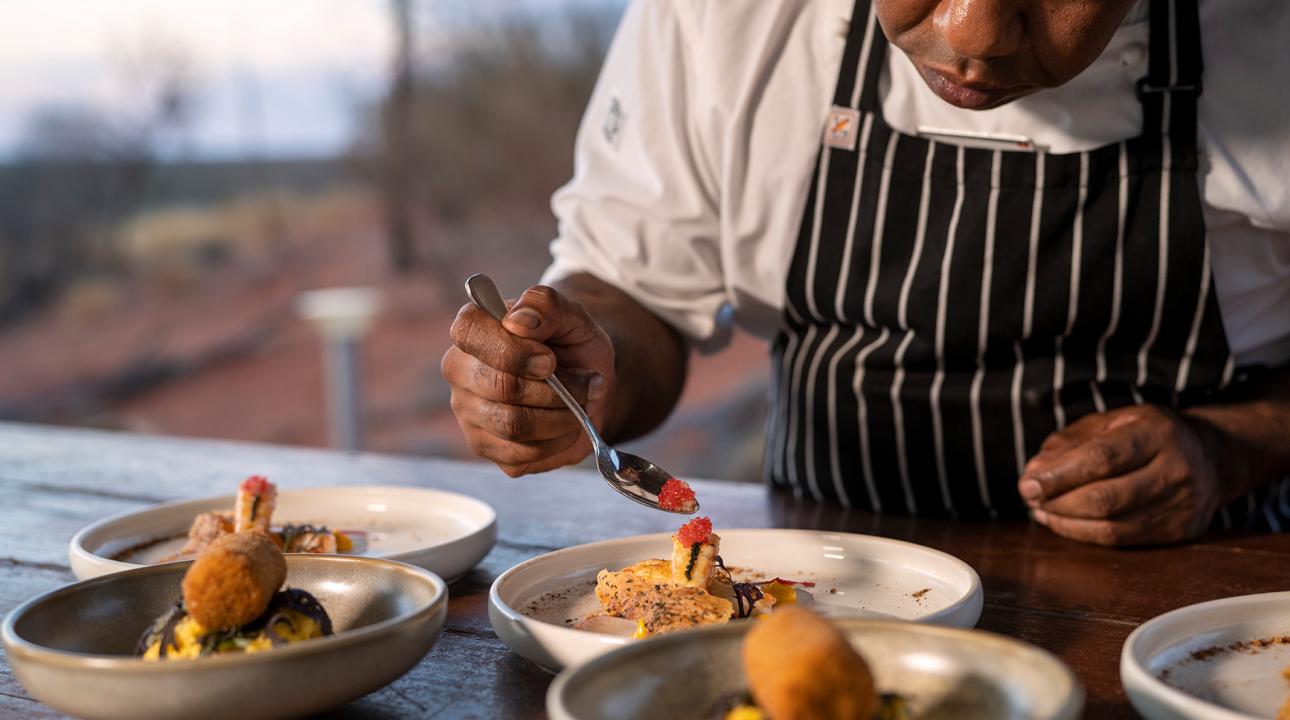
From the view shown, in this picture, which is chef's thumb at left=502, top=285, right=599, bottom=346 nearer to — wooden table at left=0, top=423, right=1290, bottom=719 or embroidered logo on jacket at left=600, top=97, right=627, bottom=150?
wooden table at left=0, top=423, right=1290, bottom=719

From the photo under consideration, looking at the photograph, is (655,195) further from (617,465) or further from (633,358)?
(617,465)

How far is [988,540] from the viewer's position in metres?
1.72

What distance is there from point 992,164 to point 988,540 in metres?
0.57

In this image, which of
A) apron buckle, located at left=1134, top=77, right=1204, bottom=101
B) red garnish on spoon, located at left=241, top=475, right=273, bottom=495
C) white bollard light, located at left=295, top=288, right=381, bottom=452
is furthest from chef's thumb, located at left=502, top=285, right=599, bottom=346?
white bollard light, located at left=295, top=288, right=381, bottom=452

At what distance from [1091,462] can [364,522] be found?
101 centimetres

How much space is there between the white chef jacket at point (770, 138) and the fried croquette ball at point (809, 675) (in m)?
1.24

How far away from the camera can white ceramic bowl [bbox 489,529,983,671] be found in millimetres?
1111

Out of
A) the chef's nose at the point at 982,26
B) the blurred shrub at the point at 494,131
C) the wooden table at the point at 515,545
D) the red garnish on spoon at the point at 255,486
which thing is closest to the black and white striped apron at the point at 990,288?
the wooden table at the point at 515,545

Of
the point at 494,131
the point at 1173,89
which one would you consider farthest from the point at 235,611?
the point at 494,131

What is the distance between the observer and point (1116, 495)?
5.32ft

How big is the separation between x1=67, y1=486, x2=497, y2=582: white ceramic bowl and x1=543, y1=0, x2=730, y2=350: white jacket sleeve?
0.53 m

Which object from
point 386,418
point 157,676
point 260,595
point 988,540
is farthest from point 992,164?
point 386,418

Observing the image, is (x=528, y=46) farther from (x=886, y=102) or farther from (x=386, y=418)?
(x=886, y=102)

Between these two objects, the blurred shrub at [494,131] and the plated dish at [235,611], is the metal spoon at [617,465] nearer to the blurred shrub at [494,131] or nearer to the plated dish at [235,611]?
the plated dish at [235,611]
